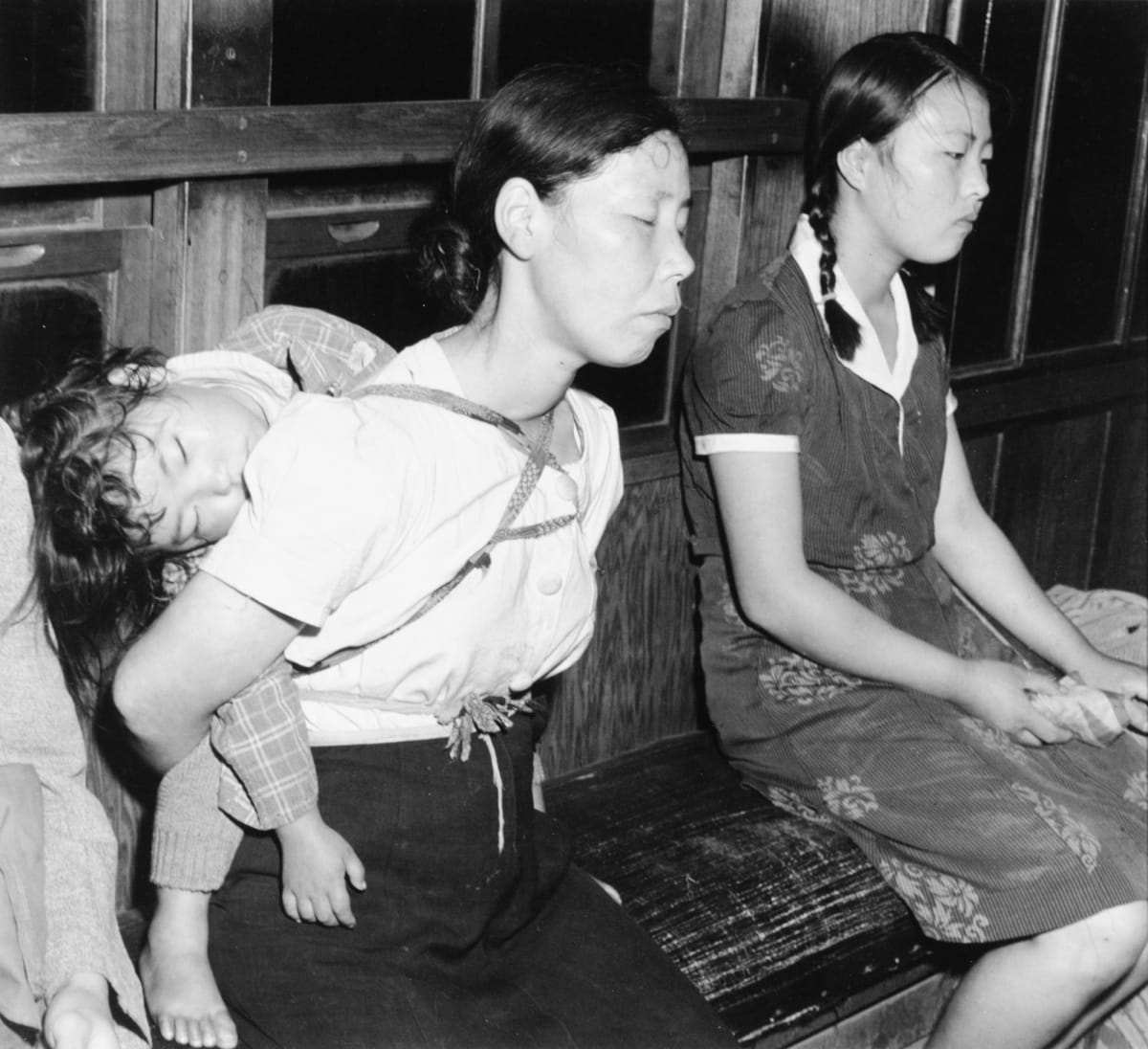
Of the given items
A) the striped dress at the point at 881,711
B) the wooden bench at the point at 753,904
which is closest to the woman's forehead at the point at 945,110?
the striped dress at the point at 881,711

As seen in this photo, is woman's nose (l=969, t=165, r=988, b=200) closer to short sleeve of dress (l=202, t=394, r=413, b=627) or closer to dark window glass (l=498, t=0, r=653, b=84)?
dark window glass (l=498, t=0, r=653, b=84)

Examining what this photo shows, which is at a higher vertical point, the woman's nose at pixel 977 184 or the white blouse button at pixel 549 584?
the woman's nose at pixel 977 184

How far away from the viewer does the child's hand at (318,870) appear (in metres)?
1.88

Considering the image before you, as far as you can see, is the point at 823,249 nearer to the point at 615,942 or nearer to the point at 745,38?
the point at 745,38

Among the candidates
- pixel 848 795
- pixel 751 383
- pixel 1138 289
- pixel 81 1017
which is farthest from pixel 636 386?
pixel 1138 289

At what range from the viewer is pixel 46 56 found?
2.01 meters

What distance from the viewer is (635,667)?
3162 mm

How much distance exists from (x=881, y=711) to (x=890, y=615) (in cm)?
22

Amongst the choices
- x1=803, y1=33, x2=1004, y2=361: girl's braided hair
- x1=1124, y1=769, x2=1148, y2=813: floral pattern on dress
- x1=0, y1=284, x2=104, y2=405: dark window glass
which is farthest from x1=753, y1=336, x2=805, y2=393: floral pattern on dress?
x1=0, y1=284, x2=104, y2=405: dark window glass

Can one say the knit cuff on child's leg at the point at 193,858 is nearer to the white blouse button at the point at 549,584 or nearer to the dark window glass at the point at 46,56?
the white blouse button at the point at 549,584

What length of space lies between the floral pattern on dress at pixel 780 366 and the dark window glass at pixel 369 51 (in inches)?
26.3

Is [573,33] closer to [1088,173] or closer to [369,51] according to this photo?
[369,51]

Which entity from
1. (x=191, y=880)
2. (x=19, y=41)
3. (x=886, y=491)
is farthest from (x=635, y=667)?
(x=19, y=41)

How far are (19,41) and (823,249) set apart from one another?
57.5 inches
